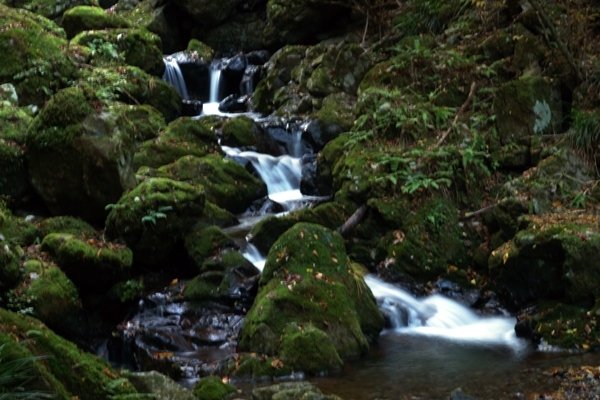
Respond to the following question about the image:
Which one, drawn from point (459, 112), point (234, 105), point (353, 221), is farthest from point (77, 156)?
point (234, 105)

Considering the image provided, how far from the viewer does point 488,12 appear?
16.1 metres

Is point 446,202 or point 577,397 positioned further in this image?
point 446,202

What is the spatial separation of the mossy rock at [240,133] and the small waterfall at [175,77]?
465cm

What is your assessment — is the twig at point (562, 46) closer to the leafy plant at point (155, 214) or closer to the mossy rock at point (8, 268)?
the leafy plant at point (155, 214)

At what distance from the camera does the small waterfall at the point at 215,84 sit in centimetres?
2100

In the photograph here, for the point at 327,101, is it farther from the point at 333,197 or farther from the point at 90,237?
the point at 90,237

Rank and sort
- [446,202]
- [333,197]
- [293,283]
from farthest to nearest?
[333,197]
[446,202]
[293,283]

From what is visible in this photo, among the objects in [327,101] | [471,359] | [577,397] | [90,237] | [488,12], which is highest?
[488,12]

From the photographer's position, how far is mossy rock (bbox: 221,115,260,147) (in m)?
16.1

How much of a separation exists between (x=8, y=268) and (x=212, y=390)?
3500 mm

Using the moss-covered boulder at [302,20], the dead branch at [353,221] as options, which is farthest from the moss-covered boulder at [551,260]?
the moss-covered boulder at [302,20]

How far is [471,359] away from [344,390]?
1929 millimetres

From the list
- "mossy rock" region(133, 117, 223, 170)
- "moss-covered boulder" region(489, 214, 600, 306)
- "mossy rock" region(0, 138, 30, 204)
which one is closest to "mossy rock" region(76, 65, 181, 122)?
"mossy rock" region(133, 117, 223, 170)

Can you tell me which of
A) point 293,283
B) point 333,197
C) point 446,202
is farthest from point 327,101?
point 293,283
